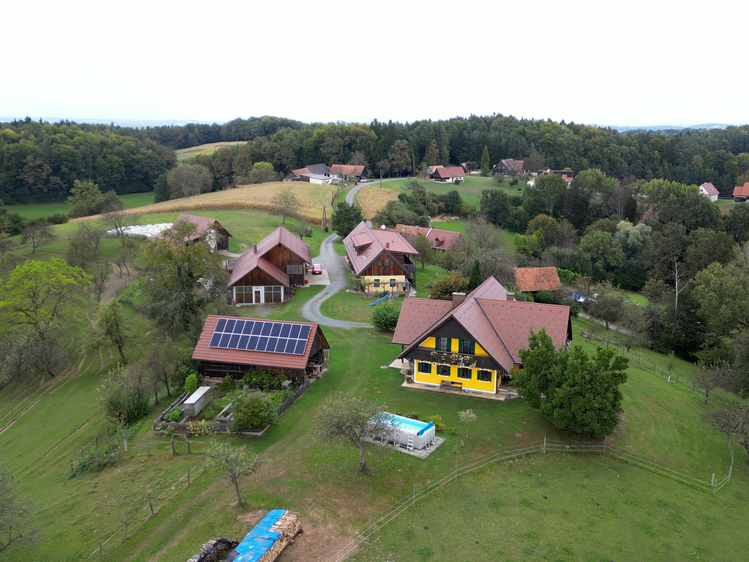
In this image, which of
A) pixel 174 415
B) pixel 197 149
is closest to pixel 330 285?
pixel 174 415

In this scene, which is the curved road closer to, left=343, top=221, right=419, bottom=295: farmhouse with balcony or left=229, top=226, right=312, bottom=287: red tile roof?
left=343, top=221, right=419, bottom=295: farmhouse with balcony

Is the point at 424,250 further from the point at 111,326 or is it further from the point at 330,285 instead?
the point at 111,326

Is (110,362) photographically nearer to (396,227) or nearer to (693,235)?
(396,227)

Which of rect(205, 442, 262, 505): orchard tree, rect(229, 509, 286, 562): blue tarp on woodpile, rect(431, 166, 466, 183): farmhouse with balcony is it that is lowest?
rect(229, 509, 286, 562): blue tarp on woodpile

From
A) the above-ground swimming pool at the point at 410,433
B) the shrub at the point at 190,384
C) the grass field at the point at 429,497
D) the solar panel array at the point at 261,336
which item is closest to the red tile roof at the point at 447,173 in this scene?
the grass field at the point at 429,497

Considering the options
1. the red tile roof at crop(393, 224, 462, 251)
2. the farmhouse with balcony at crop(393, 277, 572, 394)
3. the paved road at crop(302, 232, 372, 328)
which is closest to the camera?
the farmhouse with balcony at crop(393, 277, 572, 394)

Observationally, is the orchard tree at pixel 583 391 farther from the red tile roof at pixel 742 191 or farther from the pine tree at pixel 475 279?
the red tile roof at pixel 742 191

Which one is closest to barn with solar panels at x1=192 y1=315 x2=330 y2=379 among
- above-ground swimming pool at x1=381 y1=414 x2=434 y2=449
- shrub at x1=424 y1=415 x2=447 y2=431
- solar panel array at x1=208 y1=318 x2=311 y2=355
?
solar panel array at x1=208 y1=318 x2=311 y2=355
